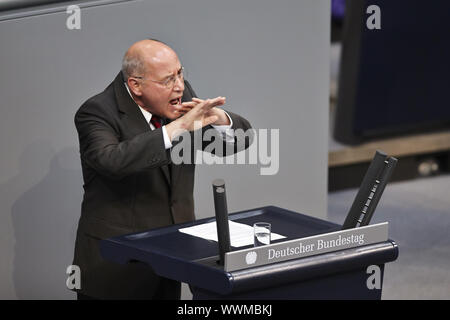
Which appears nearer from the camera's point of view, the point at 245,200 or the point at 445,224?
the point at 245,200

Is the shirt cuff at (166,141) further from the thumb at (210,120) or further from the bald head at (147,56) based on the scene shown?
the bald head at (147,56)

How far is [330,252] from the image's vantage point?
3.85 metres

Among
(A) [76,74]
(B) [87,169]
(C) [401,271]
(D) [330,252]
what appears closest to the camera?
(D) [330,252]

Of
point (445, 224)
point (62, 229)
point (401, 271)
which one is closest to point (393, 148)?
point (445, 224)

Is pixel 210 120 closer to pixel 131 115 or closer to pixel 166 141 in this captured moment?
pixel 166 141

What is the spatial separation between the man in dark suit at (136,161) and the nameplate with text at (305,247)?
2.28 ft

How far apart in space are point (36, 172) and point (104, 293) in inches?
29.2

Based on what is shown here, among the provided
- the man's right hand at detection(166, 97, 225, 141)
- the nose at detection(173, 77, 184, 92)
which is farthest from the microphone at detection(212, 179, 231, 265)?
the nose at detection(173, 77, 184, 92)

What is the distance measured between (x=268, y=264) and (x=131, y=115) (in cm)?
104

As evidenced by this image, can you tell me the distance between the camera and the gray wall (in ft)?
15.9
